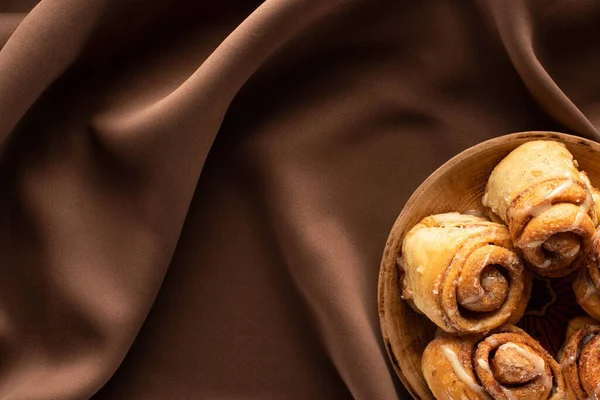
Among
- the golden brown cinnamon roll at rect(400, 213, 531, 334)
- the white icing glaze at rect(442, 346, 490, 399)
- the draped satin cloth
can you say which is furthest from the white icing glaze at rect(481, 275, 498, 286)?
the draped satin cloth

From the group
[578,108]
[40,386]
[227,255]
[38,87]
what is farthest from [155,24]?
[578,108]

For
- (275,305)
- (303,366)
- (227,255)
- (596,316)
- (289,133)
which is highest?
(289,133)

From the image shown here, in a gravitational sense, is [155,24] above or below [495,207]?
above

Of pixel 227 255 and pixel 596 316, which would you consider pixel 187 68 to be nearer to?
pixel 227 255

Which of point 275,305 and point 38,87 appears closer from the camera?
point 38,87

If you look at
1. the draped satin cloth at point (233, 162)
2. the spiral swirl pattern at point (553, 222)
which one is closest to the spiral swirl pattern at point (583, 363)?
the spiral swirl pattern at point (553, 222)

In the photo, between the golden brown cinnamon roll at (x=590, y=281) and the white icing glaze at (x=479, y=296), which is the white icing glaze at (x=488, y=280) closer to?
the white icing glaze at (x=479, y=296)

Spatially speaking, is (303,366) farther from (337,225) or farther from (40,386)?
(40,386)
